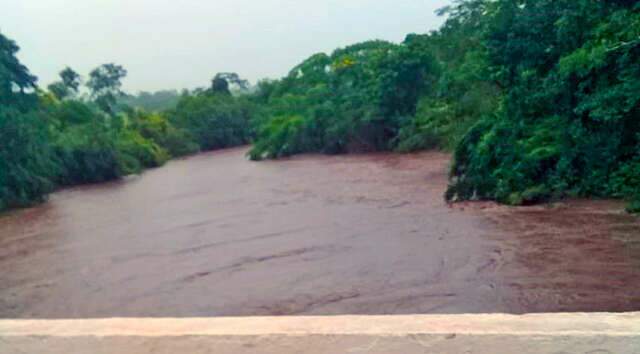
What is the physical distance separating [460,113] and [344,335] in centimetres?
1771

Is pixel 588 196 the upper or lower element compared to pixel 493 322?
lower

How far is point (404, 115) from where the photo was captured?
99.0 feet

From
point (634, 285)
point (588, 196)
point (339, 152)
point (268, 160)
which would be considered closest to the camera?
point (634, 285)

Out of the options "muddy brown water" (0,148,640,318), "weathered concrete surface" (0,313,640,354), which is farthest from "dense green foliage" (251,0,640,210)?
"weathered concrete surface" (0,313,640,354)

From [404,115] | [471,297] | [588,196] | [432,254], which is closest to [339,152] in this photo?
[404,115]

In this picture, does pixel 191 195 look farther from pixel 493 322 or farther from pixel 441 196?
pixel 493 322

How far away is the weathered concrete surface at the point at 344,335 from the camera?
6.80 ft

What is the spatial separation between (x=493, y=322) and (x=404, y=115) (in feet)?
92.7

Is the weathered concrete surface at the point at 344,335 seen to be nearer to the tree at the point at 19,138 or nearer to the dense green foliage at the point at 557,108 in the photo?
the dense green foliage at the point at 557,108

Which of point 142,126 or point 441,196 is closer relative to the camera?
point 441,196

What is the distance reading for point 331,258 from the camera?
32.1ft

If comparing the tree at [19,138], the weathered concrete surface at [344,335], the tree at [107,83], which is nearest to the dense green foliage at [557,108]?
the weathered concrete surface at [344,335]

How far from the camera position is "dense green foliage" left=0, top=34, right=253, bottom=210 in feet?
75.9

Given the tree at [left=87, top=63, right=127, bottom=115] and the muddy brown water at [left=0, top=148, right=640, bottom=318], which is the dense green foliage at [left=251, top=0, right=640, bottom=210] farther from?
the tree at [left=87, top=63, right=127, bottom=115]
